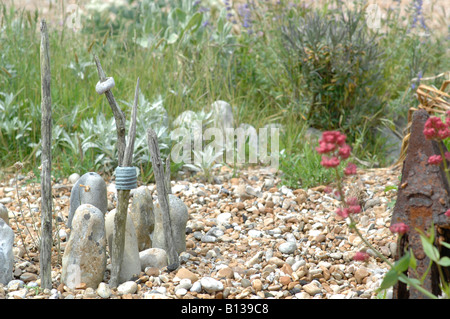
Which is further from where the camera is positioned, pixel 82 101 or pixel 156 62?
pixel 156 62

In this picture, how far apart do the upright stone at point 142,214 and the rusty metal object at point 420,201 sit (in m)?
1.21

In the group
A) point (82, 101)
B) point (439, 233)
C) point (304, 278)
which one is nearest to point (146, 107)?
point (82, 101)

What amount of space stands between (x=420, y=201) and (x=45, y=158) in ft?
4.57

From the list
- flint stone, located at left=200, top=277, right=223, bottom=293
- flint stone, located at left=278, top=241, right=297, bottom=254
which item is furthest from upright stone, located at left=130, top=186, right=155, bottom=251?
flint stone, located at left=278, top=241, right=297, bottom=254

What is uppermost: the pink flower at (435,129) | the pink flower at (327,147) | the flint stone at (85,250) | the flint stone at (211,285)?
the pink flower at (435,129)

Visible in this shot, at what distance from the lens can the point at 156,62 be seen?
4.76 meters

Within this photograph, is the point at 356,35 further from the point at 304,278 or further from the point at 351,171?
the point at 351,171

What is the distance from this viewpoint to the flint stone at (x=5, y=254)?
218cm

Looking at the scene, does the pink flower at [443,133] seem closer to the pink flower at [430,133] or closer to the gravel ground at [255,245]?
the pink flower at [430,133]

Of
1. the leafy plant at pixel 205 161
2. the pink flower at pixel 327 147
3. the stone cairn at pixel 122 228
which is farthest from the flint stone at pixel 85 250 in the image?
the leafy plant at pixel 205 161

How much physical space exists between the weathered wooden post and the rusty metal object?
1011 millimetres

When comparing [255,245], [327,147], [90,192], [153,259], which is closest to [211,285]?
[153,259]

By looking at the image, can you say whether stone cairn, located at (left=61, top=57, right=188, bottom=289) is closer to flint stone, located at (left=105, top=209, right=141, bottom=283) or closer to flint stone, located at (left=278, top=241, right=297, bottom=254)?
flint stone, located at (left=105, top=209, right=141, bottom=283)
